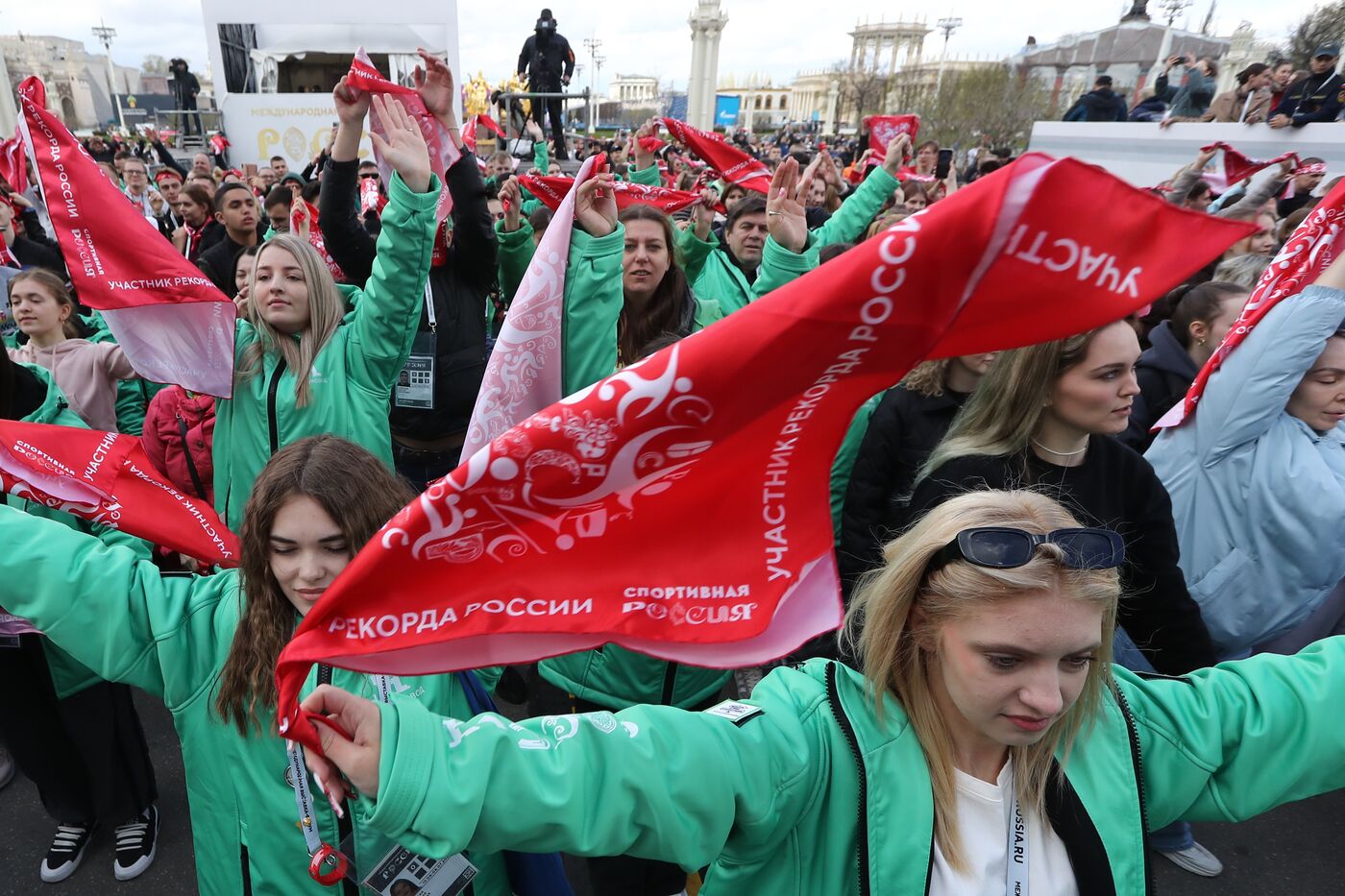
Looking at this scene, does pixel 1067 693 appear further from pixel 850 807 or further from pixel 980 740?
pixel 850 807

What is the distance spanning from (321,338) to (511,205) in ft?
5.39

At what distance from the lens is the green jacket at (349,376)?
2.62 m

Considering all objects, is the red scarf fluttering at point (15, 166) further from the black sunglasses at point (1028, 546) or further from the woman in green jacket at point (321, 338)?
the black sunglasses at point (1028, 546)

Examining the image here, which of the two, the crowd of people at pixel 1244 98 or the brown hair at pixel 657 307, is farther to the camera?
the crowd of people at pixel 1244 98

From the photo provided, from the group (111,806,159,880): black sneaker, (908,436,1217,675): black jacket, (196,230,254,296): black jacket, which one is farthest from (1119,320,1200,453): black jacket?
(196,230,254,296): black jacket

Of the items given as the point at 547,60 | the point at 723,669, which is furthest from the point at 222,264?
the point at 547,60

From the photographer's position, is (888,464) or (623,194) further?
(623,194)

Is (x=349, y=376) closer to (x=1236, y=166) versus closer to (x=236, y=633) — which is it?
(x=236, y=633)

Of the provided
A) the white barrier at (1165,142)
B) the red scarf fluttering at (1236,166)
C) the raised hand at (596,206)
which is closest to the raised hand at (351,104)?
the raised hand at (596,206)

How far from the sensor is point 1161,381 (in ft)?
10.6

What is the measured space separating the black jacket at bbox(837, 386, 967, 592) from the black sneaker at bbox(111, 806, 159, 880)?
258cm

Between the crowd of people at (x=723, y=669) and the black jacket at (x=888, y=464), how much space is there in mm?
11

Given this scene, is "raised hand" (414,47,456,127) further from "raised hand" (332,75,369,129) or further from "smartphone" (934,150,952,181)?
"smartphone" (934,150,952,181)

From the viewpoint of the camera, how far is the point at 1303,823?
3.05 metres
